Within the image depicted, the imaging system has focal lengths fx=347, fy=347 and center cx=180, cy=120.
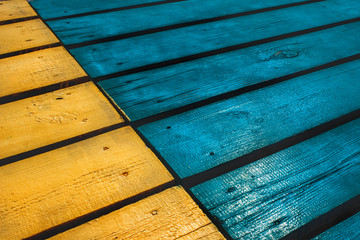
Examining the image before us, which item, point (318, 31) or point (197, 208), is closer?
point (197, 208)

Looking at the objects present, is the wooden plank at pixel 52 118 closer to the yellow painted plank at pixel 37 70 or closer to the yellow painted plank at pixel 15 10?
the yellow painted plank at pixel 37 70

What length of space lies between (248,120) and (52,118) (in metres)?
0.49

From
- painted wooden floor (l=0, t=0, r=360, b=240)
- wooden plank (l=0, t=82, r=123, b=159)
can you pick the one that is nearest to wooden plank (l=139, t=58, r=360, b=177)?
painted wooden floor (l=0, t=0, r=360, b=240)

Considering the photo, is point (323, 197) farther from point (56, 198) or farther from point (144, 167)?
point (56, 198)

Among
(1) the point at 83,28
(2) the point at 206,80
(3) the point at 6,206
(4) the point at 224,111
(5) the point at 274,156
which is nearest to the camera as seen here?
(3) the point at 6,206

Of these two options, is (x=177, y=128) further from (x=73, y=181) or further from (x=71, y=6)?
(x=71, y=6)

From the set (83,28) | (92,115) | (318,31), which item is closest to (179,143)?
(92,115)

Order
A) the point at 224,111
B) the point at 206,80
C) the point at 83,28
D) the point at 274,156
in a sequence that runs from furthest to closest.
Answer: the point at 83,28 → the point at 206,80 → the point at 224,111 → the point at 274,156

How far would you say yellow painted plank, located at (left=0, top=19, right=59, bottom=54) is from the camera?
118 centimetres

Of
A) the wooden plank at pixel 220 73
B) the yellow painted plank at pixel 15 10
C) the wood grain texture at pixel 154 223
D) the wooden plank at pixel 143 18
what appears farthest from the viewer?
the yellow painted plank at pixel 15 10

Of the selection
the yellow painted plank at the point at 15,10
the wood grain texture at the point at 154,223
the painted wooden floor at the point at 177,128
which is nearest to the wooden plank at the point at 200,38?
the painted wooden floor at the point at 177,128

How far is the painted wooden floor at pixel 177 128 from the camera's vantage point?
0.63 metres

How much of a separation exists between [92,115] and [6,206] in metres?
0.31

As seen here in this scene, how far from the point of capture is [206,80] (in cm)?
105
